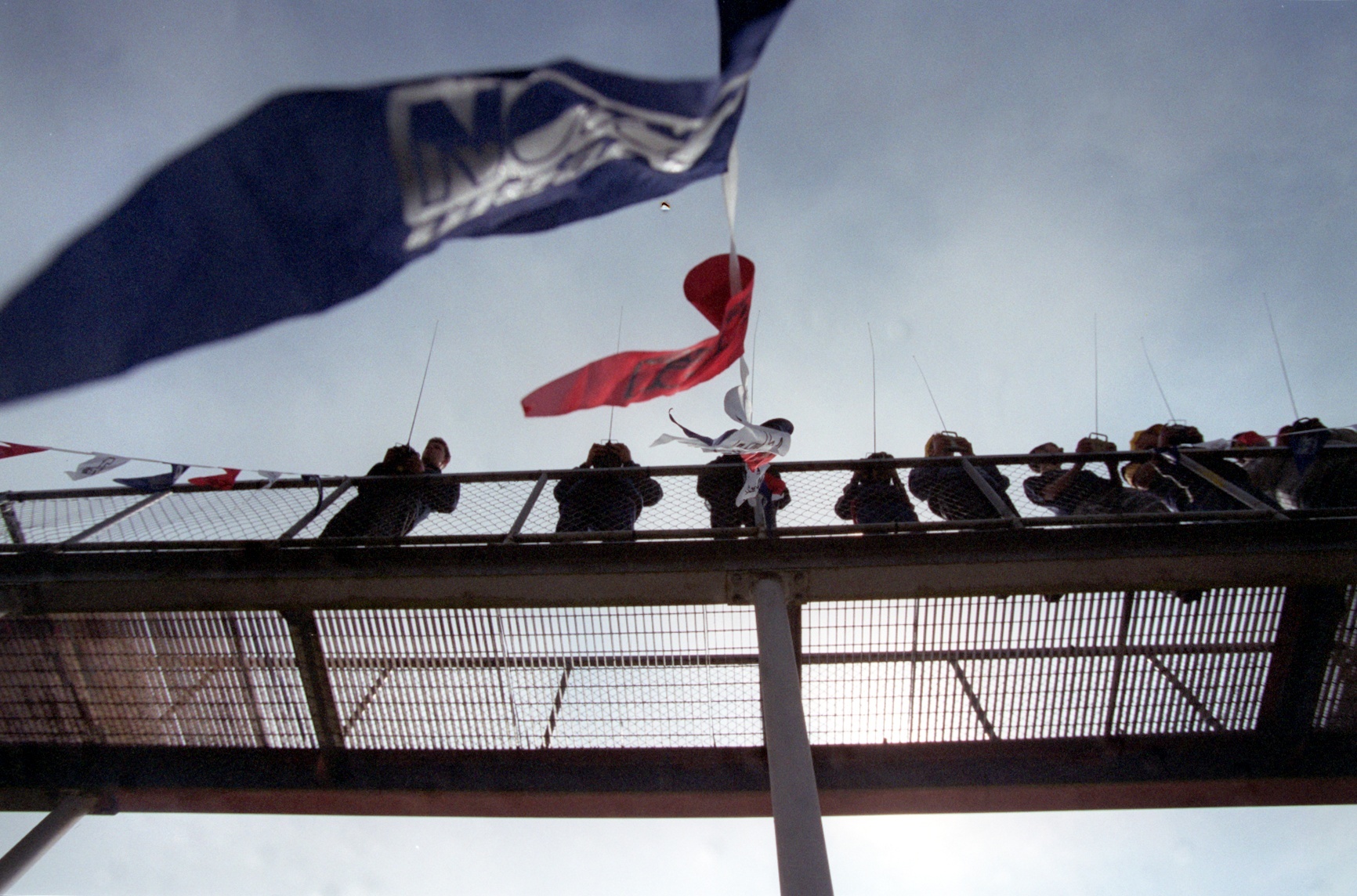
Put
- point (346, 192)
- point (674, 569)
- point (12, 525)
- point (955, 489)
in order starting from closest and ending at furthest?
1. point (346, 192)
2. point (674, 569)
3. point (12, 525)
4. point (955, 489)

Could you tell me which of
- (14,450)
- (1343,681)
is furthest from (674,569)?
(14,450)

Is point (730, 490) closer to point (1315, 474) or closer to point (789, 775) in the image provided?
point (789, 775)

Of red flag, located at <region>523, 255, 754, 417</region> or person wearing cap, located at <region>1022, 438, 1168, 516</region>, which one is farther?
person wearing cap, located at <region>1022, 438, 1168, 516</region>

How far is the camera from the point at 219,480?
6.55 metres

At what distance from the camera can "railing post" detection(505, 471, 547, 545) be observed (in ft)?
16.2

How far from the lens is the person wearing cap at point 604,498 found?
5.58 metres

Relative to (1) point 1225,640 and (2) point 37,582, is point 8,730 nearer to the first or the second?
(2) point 37,582

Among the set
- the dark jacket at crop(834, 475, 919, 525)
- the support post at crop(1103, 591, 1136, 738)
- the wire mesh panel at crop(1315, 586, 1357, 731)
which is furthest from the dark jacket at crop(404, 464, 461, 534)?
the wire mesh panel at crop(1315, 586, 1357, 731)

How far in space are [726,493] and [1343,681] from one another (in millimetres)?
4967

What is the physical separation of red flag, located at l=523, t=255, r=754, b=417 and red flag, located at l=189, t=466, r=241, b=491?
4686mm

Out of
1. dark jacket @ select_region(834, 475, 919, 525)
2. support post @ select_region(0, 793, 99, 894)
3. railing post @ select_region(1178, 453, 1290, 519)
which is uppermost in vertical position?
railing post @ select_region(1178, 453, 1290, 519)

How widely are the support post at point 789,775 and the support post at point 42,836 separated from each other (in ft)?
18.2

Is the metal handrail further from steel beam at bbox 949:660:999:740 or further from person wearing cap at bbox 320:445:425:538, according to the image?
steel beam at bbox 949:660:999:740

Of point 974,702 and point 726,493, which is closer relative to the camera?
point 974,702
